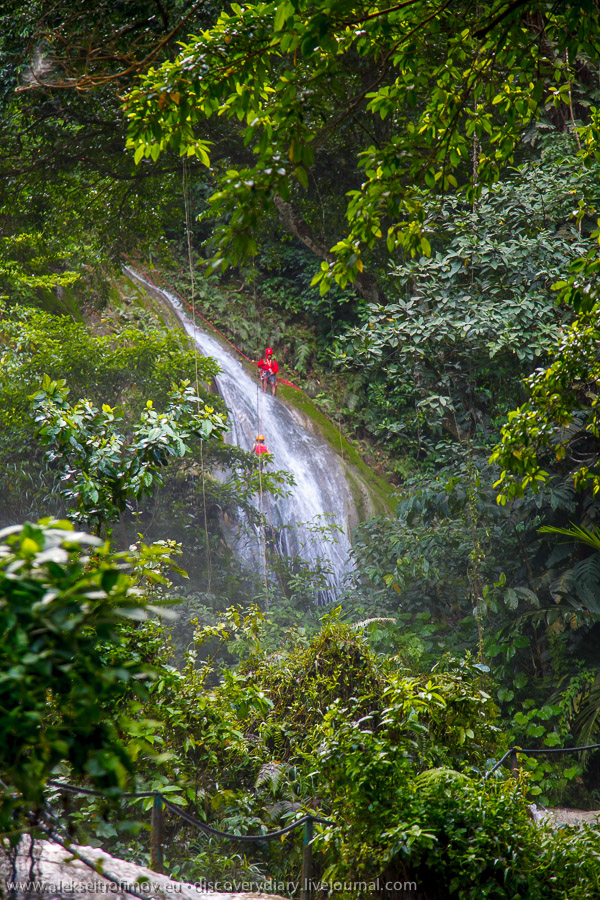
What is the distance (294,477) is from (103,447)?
255 inches

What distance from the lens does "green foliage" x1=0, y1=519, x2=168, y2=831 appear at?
1033 millimetres

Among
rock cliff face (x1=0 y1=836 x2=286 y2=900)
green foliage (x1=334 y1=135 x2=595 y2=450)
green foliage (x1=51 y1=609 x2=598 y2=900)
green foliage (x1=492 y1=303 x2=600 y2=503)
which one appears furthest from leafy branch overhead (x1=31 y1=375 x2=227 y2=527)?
green foliage (x1=334 y1=135 x2=595 y2=450)

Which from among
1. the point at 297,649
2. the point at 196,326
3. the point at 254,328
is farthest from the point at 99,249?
the point at 297,649

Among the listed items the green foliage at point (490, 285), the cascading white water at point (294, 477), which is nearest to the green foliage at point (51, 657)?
the green foliage at point (490, 285)

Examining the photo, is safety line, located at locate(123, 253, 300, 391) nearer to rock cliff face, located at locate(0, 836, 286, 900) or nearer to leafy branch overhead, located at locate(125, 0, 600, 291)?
leafy branch overhead, located at locate(125, 0, 600, 291)

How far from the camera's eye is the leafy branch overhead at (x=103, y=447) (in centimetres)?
385

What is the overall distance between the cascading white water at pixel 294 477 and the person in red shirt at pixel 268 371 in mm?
163

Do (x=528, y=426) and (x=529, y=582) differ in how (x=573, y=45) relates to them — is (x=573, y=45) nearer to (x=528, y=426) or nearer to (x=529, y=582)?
(x=528, y=426)

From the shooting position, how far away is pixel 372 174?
286 cm

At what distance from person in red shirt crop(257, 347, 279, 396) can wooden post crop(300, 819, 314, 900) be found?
842 cm

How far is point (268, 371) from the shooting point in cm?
1116

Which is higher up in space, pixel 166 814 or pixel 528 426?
pixel 528 426

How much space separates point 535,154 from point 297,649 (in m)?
7.88

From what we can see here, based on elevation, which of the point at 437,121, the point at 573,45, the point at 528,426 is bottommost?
the point at 528,426
